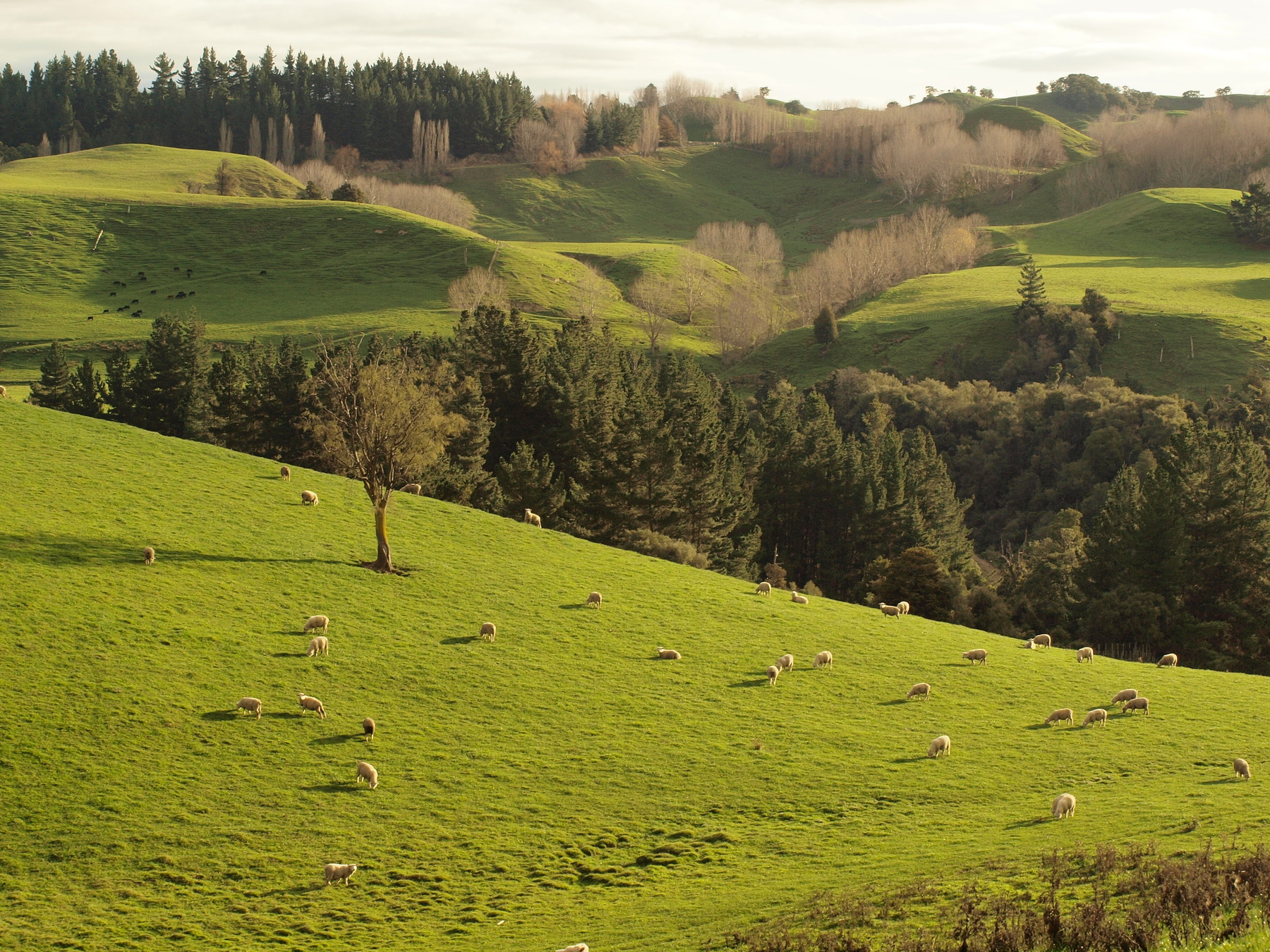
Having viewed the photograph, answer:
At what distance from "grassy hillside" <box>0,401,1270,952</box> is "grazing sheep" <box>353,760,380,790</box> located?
0.33 metres

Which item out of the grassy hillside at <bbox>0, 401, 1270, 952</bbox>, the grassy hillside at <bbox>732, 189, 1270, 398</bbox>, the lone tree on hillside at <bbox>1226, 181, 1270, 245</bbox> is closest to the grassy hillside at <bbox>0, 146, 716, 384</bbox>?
the grassy hillside at <bbox>732, 189, 1270, 398</bbox>

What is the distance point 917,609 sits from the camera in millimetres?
62938

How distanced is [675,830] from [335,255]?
145 metres

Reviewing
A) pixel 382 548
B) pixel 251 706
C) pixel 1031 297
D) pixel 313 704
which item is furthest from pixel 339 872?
pixel 1031 297

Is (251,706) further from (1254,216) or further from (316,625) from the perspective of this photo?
(1254,216)

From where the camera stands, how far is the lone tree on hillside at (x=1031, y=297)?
14512cm

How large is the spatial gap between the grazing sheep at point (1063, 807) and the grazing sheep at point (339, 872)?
52.4 feet

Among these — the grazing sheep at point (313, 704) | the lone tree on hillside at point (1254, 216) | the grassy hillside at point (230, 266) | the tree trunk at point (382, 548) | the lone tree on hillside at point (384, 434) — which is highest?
the lone tree on hillside at point (1254, 216)

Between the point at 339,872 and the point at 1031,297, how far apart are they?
141m

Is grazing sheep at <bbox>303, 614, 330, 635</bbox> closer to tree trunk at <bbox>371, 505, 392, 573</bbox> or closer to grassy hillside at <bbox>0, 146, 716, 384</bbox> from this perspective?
tree trunk at <bbox>371, 505, 392, 573</bbox>

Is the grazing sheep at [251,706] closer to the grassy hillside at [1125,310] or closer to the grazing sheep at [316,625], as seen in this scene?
the grazing sheep at [316,625]

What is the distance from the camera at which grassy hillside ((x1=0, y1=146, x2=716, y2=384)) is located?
130 m

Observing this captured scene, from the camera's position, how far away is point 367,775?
2761 centimetres

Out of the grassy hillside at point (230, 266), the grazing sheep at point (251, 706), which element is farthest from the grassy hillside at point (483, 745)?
the grassy hillside at point (230, 266)
